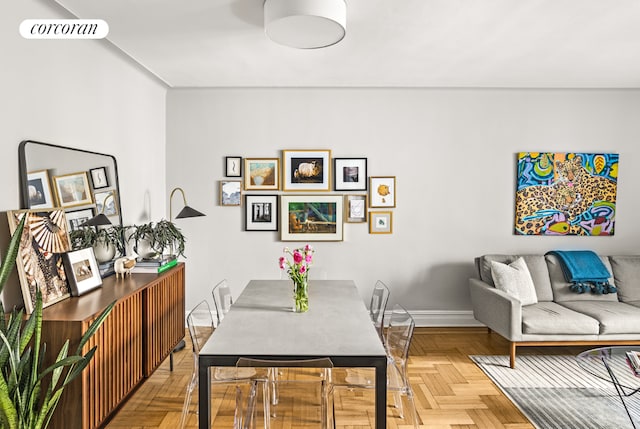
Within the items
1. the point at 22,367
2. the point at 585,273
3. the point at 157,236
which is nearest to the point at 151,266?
the point at 157,236

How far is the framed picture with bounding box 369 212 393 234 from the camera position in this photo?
201 inches

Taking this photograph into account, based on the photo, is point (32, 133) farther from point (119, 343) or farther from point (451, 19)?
point (451, 19)

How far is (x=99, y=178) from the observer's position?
3.45 metres

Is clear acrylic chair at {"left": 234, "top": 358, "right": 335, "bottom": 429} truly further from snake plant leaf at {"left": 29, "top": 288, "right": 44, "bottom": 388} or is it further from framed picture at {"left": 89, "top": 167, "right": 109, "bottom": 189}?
framed picture at {"left": 89, "top": 167, "right": 109, "bottom": 189}

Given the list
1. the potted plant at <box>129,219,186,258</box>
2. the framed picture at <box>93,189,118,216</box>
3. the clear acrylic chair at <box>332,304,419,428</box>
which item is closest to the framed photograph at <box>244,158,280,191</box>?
the potted plant at <box>129,219,186,258</box>

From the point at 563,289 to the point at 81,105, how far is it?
4637 mm

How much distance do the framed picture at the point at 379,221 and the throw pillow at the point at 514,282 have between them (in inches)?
46.8

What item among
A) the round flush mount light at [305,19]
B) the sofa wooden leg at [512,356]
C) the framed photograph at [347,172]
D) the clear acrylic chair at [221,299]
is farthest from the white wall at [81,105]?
the sofa wooden leg at [512,356]

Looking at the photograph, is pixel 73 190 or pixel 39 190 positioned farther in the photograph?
pixel 73 190

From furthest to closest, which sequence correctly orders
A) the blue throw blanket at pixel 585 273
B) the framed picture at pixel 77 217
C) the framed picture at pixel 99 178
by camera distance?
1. the blue throw blanket at pixel 585 273
2. the framed picture at pixel 99 178
3. the framed picture at pixel 77 217

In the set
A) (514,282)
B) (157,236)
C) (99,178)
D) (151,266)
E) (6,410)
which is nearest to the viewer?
(6,410)

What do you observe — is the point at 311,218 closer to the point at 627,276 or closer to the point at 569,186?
the point at 569,186

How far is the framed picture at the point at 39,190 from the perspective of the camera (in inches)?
104

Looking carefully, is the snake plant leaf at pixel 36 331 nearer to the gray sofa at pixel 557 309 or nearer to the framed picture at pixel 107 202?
the framed picture at pixel 107 202
